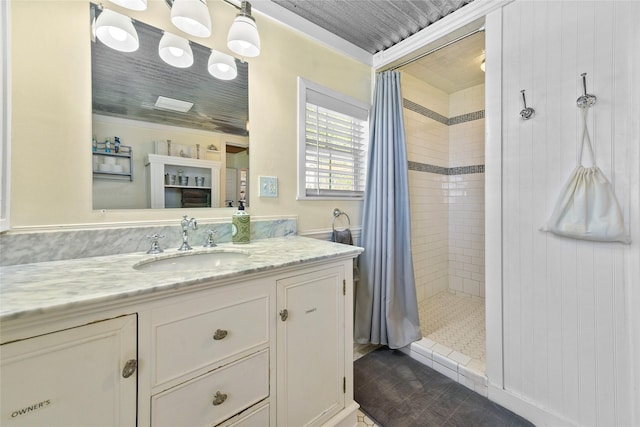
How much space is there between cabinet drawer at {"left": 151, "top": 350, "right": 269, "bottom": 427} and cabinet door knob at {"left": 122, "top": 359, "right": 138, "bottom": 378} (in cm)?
11

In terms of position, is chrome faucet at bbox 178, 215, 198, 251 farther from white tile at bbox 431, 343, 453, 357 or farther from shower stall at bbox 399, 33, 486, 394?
shower stall at bbox 399, 33, 486, 394

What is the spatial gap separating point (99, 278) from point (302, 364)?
2.60 feet

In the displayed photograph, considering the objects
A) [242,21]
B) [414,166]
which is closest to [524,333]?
[414,166]

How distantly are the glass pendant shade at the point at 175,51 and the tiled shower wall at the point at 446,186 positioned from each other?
1.91 meters

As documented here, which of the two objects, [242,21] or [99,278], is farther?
[242,21]

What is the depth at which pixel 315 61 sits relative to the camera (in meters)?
1.75

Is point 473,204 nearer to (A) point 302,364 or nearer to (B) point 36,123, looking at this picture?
(A) point 302,364

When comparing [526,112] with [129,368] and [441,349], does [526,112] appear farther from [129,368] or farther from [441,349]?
[129,368]

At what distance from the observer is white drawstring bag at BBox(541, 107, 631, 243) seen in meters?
1.07

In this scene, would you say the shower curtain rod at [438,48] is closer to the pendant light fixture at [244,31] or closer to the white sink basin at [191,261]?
the pendant light fixture at [244,31]

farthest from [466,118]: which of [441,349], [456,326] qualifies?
[441,349]

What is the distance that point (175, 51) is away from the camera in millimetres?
1234

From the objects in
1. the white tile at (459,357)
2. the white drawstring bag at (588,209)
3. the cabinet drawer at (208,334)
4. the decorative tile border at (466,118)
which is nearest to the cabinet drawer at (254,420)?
the cabinet drawer at (208,334)

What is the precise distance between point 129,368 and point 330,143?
160 cm
